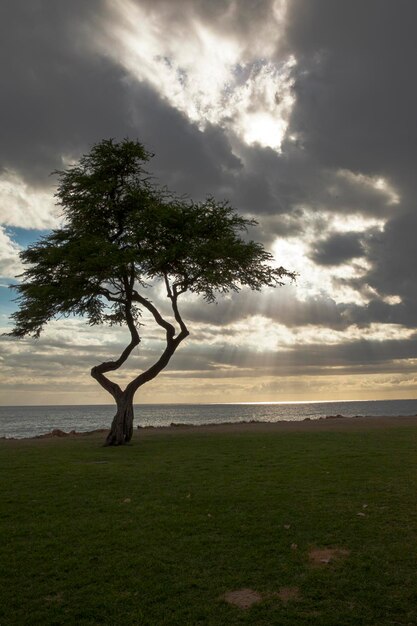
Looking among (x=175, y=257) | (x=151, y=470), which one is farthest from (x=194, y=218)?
(x=151, y=470)

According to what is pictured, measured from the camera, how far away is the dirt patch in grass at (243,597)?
766cm

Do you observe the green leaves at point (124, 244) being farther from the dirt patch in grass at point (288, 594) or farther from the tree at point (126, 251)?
the dirt patch in grass at point (288, 594)

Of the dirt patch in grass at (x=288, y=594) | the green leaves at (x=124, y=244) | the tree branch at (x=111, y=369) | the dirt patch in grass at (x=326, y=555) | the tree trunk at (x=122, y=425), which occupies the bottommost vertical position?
the dirt patch in grass at (x=288, y=594)

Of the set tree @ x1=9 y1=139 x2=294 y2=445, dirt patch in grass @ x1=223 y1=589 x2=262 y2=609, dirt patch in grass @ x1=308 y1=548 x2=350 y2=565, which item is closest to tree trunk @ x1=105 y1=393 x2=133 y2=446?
tree @ x1=9 y1=139 x2=294 y2=445

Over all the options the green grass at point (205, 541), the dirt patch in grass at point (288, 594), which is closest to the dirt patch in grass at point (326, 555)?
the green grass at point (205, 541)

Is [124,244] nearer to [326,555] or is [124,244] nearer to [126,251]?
[126,251]

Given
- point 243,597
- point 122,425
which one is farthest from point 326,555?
point 122,425

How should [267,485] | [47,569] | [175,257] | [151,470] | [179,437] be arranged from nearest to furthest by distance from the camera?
[47,569]
[267,485]
[151,470]
[175,257]
[179,437]

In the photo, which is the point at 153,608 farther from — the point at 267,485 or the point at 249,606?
the point at 267,485

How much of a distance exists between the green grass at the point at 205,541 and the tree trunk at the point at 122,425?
8.66 metres

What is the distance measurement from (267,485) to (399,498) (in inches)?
156

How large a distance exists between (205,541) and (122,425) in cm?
1962

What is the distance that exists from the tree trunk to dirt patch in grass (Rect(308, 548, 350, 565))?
804 inches

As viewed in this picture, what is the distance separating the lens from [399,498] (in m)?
13.5
